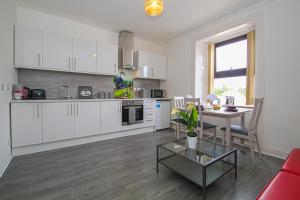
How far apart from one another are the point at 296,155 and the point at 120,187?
177cm

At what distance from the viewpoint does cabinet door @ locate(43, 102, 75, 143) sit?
2.50 meters

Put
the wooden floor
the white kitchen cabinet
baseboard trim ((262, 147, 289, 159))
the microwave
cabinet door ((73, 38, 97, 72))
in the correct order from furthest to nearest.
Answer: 1. the microwave
2. the white kitchen cabinet
3. cabinet door ((73, 38, 97, 72))
4. baseboard trim ((262, 147, 289, 159))
5. the wooden floor

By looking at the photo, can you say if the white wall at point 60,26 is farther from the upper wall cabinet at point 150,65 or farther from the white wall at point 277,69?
the white wall at point 277,69

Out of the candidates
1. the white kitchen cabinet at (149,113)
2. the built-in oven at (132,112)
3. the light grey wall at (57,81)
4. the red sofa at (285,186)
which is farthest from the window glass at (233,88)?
the light grey wall at (57,81)

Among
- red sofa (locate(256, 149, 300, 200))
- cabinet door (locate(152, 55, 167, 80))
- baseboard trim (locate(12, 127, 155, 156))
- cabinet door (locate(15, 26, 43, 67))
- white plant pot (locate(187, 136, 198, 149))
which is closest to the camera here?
red sofa (locate(256, 149, 300, 200))

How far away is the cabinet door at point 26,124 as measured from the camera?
2.26m

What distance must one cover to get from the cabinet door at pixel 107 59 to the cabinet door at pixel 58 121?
114cm

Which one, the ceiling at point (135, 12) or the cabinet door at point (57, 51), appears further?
the cabinet door at point (57, 51)

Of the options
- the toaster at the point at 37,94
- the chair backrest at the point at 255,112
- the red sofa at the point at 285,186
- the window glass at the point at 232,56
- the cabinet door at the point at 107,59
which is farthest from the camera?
the cabinet door at the point at 107,59

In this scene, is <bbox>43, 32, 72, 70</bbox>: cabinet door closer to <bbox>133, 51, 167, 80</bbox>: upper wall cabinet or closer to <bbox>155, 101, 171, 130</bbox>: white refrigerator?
<bbox>133, 51, 167, 80</bbox>: upper wall cabinet

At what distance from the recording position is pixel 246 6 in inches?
104

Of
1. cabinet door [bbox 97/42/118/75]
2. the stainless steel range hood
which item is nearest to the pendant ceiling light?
cabinet door [bbox 97/42/118/75]

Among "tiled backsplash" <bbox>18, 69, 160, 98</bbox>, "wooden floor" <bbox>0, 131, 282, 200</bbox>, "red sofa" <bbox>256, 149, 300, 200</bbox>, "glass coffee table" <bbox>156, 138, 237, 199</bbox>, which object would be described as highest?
"tiled backsplash" <bbox>18, 69, 160, 98</bbox>

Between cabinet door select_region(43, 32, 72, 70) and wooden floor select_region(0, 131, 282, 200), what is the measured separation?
1.67m
